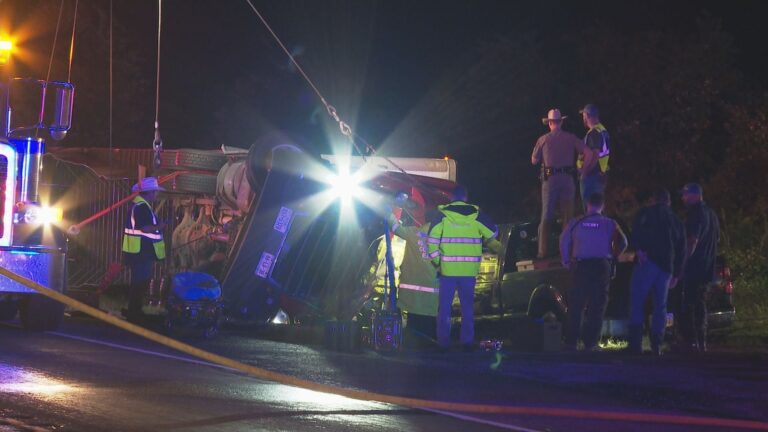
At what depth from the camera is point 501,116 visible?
33219mm

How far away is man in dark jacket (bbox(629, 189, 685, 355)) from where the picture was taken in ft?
43.2

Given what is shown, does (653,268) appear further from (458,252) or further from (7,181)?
(7,181)

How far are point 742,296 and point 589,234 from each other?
309 inches

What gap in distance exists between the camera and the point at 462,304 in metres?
13.4

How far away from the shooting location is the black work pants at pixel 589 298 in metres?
13.1

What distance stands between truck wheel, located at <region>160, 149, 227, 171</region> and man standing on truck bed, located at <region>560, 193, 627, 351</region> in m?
7.56

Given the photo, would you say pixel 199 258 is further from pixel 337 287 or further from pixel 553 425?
pixel 553 425

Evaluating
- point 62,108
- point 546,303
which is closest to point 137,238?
point 62,108

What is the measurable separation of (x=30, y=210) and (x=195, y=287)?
77.1 inches

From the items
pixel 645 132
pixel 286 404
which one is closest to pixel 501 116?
pixel 645 132

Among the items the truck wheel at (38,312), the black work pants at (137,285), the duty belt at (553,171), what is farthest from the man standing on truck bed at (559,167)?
the truck wheel at (38,312)

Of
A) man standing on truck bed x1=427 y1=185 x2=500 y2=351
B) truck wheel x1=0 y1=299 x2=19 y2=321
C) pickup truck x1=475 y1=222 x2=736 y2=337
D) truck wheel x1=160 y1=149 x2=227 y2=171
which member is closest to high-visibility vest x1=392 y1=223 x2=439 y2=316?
man standing on truck bed x1=427 y1=185 x2=500 y2=351

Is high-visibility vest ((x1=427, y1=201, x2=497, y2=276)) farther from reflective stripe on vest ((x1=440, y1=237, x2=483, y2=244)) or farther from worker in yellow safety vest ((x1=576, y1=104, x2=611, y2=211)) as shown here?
worker in yellow safety vest ((x1=576, y1=104, x2=611, y2=211))

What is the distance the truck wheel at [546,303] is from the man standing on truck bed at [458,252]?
111 cm
